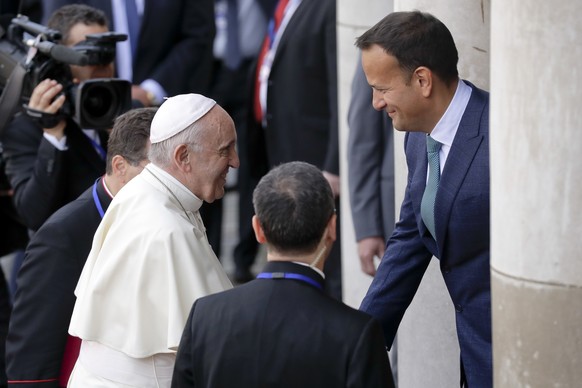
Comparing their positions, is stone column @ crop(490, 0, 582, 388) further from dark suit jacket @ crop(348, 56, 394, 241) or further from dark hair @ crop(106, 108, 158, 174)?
dark suit jacket @ crop(348, 56, 394, 241)

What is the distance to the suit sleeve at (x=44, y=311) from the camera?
4250mm

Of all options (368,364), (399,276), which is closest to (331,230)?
(368,364)

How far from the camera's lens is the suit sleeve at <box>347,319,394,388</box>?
307cm

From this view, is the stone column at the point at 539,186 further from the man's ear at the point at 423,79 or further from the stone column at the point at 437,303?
the stone column at the point at 437,303

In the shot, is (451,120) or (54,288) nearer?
(451,120)

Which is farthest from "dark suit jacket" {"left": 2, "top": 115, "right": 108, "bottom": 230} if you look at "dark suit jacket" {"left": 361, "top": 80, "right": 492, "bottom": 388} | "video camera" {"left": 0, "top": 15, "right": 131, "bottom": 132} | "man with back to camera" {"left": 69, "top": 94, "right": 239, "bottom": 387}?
"dark suit jacket" {"left": 361, "top": 80, "right": 492, "bottom": 388}

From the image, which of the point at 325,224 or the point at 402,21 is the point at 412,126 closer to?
the point at 402,21

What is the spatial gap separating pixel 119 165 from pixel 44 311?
0.55 m

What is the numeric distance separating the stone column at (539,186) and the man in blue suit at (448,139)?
18.5 inches

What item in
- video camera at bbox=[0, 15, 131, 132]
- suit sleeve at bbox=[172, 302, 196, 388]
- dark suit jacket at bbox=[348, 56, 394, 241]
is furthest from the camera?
dark suit jacket at bbox=[348, 56, 394, 241]

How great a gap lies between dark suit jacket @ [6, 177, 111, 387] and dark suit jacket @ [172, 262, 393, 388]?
1.10m

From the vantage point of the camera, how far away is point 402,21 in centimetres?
380

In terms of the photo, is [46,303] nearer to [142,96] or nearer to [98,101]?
[98,101]

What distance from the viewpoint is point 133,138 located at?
4176 mm
